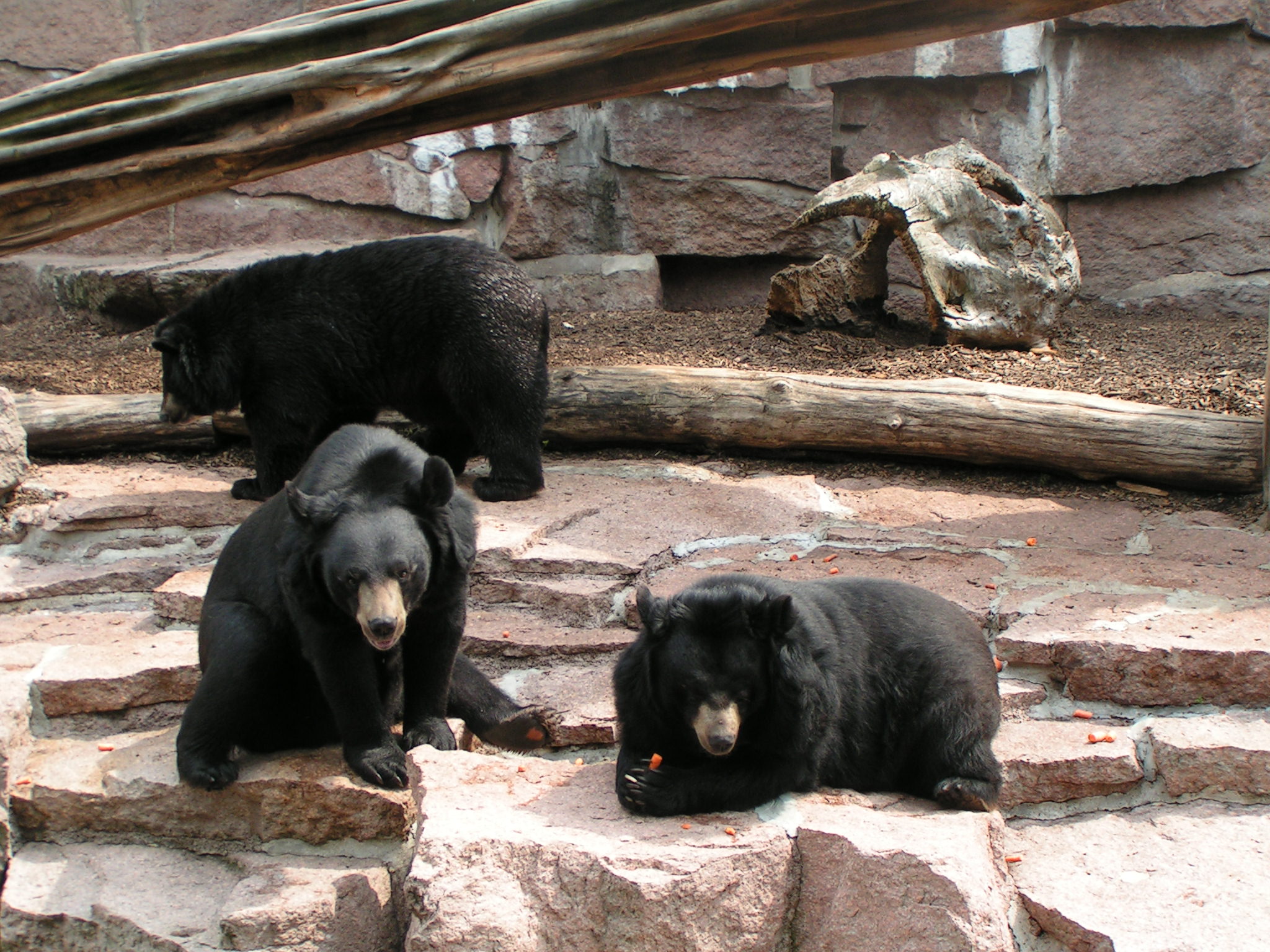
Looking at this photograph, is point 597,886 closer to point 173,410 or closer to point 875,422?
point 875,422

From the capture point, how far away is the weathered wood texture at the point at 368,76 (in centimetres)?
409

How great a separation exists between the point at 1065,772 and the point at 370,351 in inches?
146

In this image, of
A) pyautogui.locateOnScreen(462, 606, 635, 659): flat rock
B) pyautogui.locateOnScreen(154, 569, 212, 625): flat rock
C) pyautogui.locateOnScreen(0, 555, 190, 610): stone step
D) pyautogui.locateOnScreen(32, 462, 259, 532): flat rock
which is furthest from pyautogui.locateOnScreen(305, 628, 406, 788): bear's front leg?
pyautogui.locateOnScreen(32, 462, 259, 532): flat rock

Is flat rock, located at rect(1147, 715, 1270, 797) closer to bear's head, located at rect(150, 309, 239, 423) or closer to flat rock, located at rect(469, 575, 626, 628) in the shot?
flat rock, located at rect(469, 575, 626, 628)

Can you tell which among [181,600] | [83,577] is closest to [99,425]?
[83,577]

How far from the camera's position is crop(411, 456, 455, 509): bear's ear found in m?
3.13

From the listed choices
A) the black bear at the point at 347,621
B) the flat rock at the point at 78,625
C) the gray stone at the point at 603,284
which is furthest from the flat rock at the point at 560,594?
the gray stone at the point at 603,284

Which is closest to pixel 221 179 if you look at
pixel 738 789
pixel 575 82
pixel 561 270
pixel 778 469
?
pixel 575 82

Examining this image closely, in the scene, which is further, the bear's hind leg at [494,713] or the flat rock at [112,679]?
the flat rock at [112,679]

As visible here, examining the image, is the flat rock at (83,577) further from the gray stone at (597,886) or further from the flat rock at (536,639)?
the gray stone at (597,886)

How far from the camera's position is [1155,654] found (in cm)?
349

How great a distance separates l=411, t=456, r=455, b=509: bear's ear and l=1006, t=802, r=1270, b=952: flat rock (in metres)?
1.70

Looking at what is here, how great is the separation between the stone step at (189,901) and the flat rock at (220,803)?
0.06m

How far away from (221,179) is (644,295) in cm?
385
